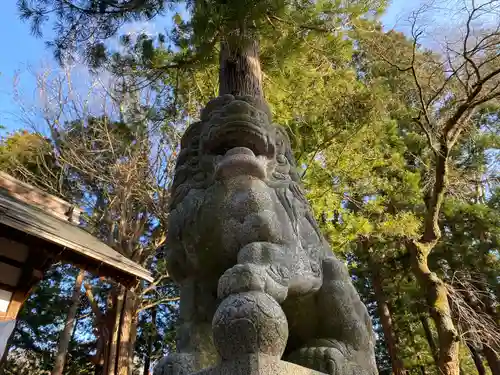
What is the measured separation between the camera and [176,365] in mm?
1852

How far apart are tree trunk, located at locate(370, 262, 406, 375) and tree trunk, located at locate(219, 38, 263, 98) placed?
29.8ft

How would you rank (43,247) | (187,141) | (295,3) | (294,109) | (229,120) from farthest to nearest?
(294,109), (43,247), (295,3), (187,141), (229,120)

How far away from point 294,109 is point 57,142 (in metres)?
6.73

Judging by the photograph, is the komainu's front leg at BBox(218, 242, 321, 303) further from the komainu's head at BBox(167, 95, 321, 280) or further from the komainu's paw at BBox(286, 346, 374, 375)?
the komainu's paw at BBox(286, 346, 374, 375)

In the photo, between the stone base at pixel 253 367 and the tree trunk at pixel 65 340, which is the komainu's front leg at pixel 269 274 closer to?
the stone base at pixel 253 367

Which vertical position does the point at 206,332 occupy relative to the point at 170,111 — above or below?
below

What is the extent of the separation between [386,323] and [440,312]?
18.9 ft

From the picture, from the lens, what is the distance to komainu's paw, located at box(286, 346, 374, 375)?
1.85 metres

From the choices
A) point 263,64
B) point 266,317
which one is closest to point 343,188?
point 263,64

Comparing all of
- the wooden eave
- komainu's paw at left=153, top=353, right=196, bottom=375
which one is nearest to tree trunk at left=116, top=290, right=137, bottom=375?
the wooden eave

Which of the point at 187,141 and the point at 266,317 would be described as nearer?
the point at 266,317

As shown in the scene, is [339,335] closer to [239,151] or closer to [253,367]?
[253,367]

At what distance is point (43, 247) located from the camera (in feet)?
17.2

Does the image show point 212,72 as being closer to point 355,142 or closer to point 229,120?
point 355,142
